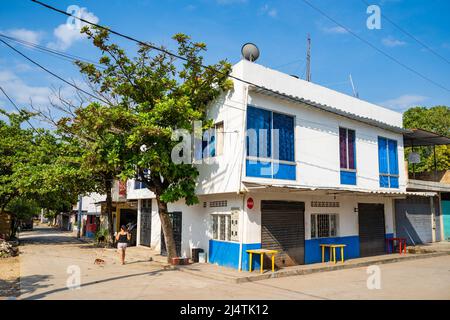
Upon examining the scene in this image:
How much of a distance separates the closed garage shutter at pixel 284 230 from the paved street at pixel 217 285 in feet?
5.40

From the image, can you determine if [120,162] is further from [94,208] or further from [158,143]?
[94,208]

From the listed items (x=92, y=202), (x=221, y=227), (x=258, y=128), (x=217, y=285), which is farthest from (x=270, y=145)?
(x=92, y=202)

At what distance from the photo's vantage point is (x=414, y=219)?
22656mm

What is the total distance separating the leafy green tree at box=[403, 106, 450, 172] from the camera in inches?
1331

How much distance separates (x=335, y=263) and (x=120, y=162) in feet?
29.7

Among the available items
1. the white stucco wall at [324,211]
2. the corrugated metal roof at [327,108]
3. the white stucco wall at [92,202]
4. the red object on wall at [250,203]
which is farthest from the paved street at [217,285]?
the white stucco wall at [92,202]

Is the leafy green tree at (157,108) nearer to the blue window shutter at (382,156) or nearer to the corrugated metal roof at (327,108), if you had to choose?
the corrugated metal roof at (327,108)

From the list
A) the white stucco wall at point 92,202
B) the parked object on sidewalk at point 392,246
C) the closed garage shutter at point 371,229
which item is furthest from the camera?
the white stucco wall at point 92,202

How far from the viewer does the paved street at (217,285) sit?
9.19 m

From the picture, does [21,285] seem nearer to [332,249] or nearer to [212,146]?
[212,146]

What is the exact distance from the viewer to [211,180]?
14.3m

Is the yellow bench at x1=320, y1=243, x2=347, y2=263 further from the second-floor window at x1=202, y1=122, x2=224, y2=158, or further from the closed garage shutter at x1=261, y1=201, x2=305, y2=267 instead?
the second-floor window at x1=202, y1=122, x2=224, y2=158

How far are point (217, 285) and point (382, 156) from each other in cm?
1181

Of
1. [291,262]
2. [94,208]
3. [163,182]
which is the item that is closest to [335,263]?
[291,262]
